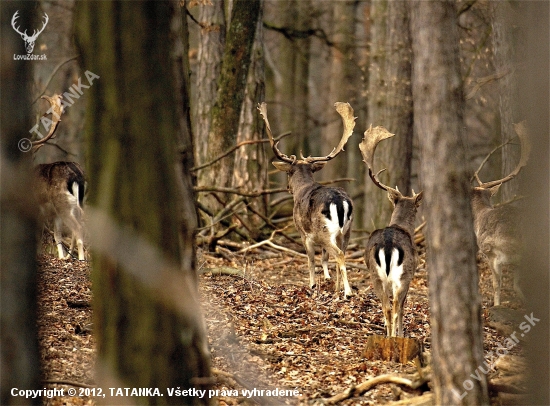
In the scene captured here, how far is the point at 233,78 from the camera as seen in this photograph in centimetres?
1355

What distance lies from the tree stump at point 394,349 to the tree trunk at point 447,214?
2093 mm

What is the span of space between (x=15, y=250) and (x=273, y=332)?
4.32 metres

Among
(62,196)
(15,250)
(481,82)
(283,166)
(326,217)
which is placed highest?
(481,82)

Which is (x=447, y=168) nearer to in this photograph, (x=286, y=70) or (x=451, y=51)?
(x=451, y=51)

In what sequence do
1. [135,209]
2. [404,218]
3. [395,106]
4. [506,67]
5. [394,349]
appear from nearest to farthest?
[135,209], [394,349], [404,218], [506,67], [395,106]

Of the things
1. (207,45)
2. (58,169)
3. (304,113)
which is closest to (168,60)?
(58,169)

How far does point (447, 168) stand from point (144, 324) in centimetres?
239

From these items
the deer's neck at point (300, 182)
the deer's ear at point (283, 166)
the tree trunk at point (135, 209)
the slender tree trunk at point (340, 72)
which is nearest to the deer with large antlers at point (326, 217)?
the deer's neck at point (300, 182)

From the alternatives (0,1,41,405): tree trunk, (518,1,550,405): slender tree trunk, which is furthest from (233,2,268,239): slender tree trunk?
(518,1,550,405): slender tree trunk

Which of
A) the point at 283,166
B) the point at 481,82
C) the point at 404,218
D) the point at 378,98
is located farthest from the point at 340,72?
the point at 404,218

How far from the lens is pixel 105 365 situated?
15.4 ft

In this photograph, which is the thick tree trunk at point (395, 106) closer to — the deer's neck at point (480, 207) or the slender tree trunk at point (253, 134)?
the slender tree trunk at point (253, 134)

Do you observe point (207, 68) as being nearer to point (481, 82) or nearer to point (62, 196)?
point (62, 196)

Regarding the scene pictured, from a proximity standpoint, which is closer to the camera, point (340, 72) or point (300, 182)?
point (300, 182)
